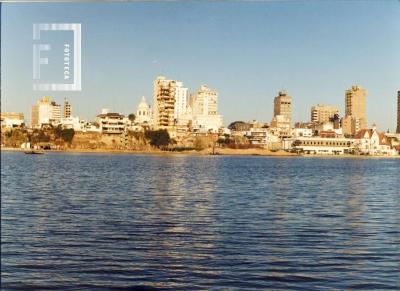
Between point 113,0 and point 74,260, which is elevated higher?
point 113,0

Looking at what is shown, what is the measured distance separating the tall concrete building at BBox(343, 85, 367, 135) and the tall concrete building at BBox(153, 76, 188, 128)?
853cm

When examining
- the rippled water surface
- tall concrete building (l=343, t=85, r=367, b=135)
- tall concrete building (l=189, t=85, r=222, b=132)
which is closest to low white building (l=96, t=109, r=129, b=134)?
tall concrete building (l=189, t=85, r=222, b=132)

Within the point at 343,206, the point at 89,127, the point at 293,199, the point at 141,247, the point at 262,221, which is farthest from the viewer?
the point at 89,127

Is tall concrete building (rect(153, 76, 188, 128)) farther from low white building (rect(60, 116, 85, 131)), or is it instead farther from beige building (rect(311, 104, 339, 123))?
beige building (rect(311, 104, 339, 123))

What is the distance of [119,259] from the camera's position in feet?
12.6

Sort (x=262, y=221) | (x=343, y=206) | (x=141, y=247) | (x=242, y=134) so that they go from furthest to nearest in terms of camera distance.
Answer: (x=242, y=134) < (x=343, y=206) < (x=262, y=221) < (x=141, y=247)

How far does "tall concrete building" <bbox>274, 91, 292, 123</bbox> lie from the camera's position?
103 feet

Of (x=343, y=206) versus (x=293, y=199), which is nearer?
(x=343, y=206)

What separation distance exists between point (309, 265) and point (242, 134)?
3453 centimetres

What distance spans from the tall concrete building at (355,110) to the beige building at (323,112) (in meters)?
3.82

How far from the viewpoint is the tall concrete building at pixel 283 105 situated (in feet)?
103

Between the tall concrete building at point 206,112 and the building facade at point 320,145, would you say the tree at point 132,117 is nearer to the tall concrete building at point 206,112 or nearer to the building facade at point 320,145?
the tall concrete building at point 206,112

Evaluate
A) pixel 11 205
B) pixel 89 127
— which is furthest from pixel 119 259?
pixel 89 127

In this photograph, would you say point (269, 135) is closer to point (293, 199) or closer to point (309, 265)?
point (293, 199)
